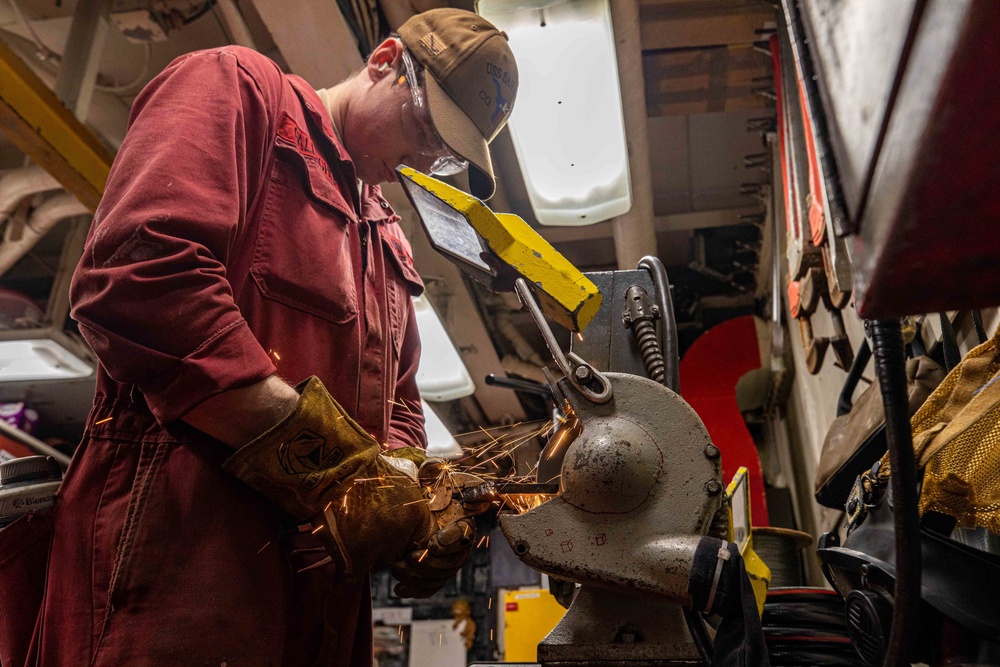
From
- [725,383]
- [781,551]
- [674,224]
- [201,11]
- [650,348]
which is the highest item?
[201,11]

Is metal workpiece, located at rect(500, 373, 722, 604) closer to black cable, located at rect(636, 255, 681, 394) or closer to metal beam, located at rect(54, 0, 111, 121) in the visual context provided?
black cable, located at rect(636, 255, 681, 394)

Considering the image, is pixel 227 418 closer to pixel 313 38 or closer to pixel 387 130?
pixel 387 130

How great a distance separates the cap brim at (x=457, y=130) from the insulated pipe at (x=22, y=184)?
2728 millimetres

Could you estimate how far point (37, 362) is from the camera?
4.59m

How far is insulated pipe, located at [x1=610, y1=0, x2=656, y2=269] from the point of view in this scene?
107 inches

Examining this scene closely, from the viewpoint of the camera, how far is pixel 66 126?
2697mm

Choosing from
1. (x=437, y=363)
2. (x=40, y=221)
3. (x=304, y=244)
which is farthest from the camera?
(x=437, y=363)

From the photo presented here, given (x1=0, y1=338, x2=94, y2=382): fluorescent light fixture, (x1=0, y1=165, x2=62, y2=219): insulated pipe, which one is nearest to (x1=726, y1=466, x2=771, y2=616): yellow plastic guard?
(x1=0, y1=165, x2=62, y2=219): insulated pipe

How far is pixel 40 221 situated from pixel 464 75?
3155mm

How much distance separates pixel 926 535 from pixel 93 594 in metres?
1.23

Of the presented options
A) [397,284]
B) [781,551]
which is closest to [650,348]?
[397,284]

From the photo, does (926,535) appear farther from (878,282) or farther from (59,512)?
(59,512)

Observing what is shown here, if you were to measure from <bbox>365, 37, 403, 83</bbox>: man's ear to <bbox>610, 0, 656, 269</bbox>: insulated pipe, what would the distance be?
988 mm

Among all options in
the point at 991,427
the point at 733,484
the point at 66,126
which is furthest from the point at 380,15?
the point at 991,427
